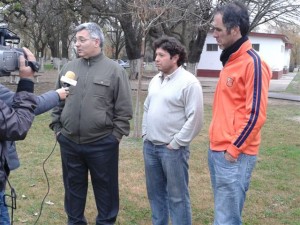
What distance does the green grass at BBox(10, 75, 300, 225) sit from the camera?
474cm

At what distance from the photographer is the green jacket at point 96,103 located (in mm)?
3838

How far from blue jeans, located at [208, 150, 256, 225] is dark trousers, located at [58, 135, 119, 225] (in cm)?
122

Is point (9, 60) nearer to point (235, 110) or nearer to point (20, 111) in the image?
point (20, 111)

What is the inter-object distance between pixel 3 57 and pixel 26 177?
3.77 meters

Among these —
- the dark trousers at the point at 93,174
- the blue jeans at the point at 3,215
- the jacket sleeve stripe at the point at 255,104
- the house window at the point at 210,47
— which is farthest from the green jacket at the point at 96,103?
the house window at the point at 210,47

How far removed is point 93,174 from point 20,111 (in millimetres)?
1738

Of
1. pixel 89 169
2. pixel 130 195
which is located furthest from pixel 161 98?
pixel 130 195

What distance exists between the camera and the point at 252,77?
9.23ft

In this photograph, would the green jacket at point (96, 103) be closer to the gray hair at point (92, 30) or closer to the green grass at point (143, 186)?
the gray hair at point (92, 30)

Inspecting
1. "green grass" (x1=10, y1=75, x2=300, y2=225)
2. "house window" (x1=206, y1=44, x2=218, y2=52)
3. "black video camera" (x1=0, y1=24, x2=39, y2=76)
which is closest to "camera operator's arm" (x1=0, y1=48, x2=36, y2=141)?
"black video camera" (x1=0, y1=24, x2=39, y2=76)

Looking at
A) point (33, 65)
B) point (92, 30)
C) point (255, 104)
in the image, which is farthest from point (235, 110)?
point (92, 30)

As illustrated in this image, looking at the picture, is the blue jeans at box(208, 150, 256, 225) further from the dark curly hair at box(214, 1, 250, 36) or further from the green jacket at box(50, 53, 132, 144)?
the green jacket at box(50, 53, 132, 144)

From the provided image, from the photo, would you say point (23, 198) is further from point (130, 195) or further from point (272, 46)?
point (272, 46)

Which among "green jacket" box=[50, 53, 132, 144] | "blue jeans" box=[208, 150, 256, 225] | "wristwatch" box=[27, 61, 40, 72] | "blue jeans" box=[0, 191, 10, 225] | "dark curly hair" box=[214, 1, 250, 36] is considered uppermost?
"dark curly hair" box=[214, 1, 250, 36]
